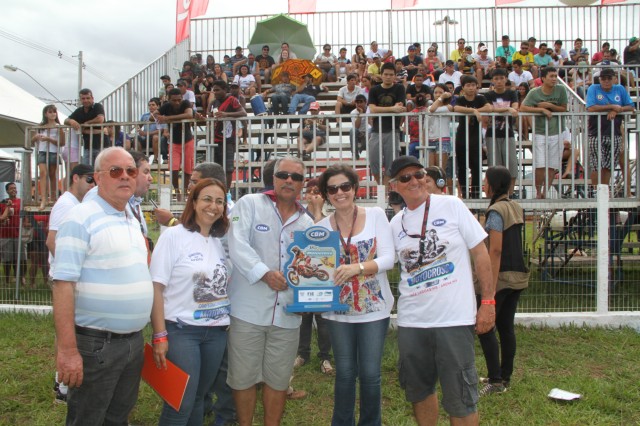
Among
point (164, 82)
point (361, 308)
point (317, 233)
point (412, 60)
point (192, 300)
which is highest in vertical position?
point (412, 60)

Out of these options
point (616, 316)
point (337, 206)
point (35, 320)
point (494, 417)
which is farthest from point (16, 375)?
point (616, 316)

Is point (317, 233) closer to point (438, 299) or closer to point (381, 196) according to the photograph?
point (438, 299)

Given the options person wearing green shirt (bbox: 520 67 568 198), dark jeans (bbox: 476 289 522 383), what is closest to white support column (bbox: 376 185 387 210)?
dark jeans (bbox: 476 289 522 383)

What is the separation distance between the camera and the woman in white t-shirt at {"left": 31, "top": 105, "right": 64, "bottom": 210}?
8.18m

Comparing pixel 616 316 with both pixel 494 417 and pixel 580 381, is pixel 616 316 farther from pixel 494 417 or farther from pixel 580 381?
pixel 494 417

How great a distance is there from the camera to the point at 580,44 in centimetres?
1533

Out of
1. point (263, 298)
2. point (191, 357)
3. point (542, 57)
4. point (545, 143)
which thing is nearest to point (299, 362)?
point (263, 298)

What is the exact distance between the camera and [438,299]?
323 centimetres

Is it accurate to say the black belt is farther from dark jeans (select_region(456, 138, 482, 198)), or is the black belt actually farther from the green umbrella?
the green umbrella

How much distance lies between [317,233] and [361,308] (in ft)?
1.82

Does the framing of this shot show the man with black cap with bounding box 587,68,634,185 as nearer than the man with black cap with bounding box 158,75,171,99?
Yes

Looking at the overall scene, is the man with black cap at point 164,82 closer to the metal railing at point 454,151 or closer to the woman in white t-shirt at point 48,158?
the woman in white t-shirt at point 48,158

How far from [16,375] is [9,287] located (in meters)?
3.20

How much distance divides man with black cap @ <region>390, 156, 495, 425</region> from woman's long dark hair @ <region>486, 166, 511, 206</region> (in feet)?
4.40
